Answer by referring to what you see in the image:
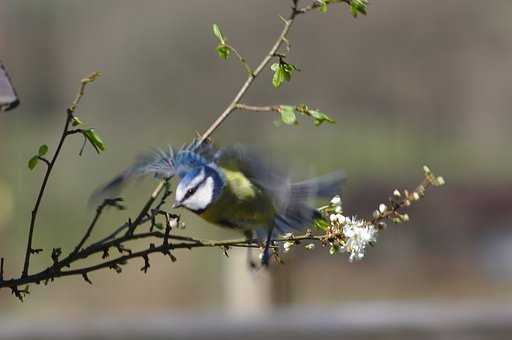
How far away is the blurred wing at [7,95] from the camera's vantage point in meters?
1.74

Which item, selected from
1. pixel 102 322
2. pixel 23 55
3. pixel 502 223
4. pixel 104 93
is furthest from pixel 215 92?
pixel 102 322

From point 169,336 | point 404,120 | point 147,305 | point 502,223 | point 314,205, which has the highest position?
point 404,120

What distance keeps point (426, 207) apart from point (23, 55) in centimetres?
369

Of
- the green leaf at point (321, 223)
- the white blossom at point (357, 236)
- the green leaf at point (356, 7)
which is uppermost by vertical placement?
the green leaf at point (356, 7)

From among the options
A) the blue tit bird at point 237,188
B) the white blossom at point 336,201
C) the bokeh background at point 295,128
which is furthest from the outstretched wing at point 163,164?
the bokeh background at point 295,128

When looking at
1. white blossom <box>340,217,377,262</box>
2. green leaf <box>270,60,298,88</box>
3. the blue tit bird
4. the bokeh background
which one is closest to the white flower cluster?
white blossom <box>340,217,377,262</box>

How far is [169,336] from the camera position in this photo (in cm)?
503

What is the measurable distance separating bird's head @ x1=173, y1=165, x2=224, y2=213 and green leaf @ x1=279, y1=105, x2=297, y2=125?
0.45 m

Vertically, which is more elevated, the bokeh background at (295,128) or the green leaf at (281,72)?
the bokeh background at (295,128)

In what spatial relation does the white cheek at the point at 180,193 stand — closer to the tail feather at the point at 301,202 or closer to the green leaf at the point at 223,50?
the tail feather at the point at 301,202

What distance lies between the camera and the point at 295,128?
8.45 meters

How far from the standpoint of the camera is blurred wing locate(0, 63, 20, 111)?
1.74m

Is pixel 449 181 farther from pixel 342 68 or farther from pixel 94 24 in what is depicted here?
pixel 94 24

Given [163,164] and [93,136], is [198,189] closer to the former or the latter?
[163,164]
